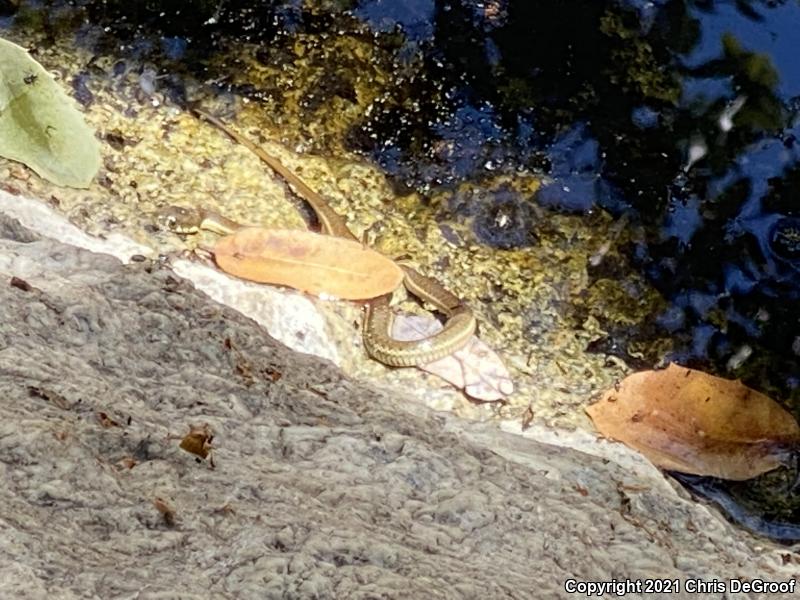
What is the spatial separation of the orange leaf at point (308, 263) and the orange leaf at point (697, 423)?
33.9 inches

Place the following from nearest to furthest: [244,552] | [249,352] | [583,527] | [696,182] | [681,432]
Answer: [244,552]
[583,527]
[249,352]
[681,432]
[696,182]

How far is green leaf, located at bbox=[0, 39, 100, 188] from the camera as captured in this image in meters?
3.39

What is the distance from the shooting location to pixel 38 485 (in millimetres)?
1638

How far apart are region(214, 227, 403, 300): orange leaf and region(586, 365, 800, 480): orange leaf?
0.86m

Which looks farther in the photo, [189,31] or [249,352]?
[189,31]

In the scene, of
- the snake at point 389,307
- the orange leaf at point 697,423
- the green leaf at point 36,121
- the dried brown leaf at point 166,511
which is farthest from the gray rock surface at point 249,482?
the green leaf at point 36,121

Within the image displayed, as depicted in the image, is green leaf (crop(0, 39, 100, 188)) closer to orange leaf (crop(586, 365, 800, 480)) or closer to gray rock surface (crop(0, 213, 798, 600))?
gray rock surface (crop(0, 213, 798, 600))

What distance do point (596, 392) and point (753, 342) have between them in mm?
665

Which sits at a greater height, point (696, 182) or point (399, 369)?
point (696, 182)

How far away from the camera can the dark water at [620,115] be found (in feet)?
12.8

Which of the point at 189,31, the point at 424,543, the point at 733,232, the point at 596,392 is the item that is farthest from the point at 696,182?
the point at 424,543

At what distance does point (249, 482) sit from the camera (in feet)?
6.10

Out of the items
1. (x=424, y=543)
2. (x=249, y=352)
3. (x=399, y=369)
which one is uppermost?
(x=424, y=543)

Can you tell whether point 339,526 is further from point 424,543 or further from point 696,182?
point 696,182
